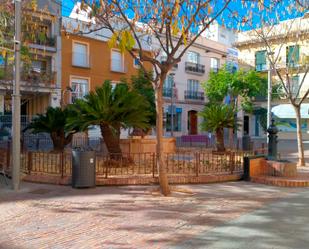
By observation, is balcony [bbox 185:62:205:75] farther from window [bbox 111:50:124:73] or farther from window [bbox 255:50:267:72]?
window [bbox 111:50:124:73]

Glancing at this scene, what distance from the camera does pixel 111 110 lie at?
10.9 metres

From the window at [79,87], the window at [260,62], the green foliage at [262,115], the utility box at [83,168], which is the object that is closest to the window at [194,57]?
the window at [260,62]

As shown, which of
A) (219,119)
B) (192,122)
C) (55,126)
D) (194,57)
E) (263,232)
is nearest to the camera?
A: (263,232)

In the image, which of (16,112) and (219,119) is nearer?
(16,112)

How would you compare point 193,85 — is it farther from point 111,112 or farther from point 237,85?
point 111,112

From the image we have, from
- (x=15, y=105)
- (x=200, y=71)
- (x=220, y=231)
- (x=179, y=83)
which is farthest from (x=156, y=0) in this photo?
(x=200, y=71)

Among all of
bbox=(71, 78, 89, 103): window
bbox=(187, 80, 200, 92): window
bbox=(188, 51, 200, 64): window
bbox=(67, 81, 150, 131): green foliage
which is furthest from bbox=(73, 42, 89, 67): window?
bbox=(67, 81, 150, 131): green foliage

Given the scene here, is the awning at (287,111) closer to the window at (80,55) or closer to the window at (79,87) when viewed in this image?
the window at (79,87)

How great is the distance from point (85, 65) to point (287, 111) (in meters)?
20.9

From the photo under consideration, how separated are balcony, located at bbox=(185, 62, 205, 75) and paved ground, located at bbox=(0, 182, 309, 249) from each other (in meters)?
32.1

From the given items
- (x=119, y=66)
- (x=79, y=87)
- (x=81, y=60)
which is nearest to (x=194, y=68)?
(x=119, y=66)

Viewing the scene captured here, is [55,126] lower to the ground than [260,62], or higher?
lower

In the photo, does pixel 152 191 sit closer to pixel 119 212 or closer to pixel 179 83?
pixel 119 212

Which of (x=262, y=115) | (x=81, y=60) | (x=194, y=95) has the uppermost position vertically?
(x=81, y=60)
